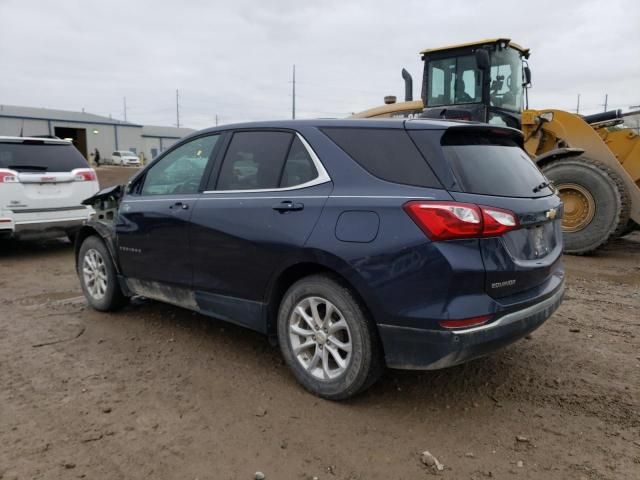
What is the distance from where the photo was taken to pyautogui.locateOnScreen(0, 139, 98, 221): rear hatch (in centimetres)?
716

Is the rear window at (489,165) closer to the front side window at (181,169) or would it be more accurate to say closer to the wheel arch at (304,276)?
the wheel arch at (304,276)

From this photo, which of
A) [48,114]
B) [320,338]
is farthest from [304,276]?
[48,114]

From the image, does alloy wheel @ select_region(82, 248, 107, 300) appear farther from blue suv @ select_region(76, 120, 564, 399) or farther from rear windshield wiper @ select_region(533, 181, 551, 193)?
rear windshield wiper @ select_region(533, 181, 551, 193)

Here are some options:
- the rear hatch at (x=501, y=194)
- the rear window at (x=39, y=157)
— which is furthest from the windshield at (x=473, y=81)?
the rear window at (x=39, y=157)

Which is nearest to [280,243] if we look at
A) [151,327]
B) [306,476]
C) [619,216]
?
[306,476]

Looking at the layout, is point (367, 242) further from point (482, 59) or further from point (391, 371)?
point (482, 59)

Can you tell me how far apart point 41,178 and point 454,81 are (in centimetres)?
645

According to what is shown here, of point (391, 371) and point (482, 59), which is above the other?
point (482, 59)

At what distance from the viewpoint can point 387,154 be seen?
3031 millimetres

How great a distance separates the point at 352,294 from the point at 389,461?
91 cm

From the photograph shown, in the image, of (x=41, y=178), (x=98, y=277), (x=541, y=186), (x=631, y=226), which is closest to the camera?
(x=541, y=186)

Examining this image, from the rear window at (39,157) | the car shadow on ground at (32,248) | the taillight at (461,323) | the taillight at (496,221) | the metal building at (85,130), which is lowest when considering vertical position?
the car shadow on ground at (32,248)

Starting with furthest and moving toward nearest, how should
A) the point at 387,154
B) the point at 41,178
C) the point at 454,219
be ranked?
the point at 41,178 < the point at 387,154 < the point at 454,219

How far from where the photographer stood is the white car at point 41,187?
281 inches
